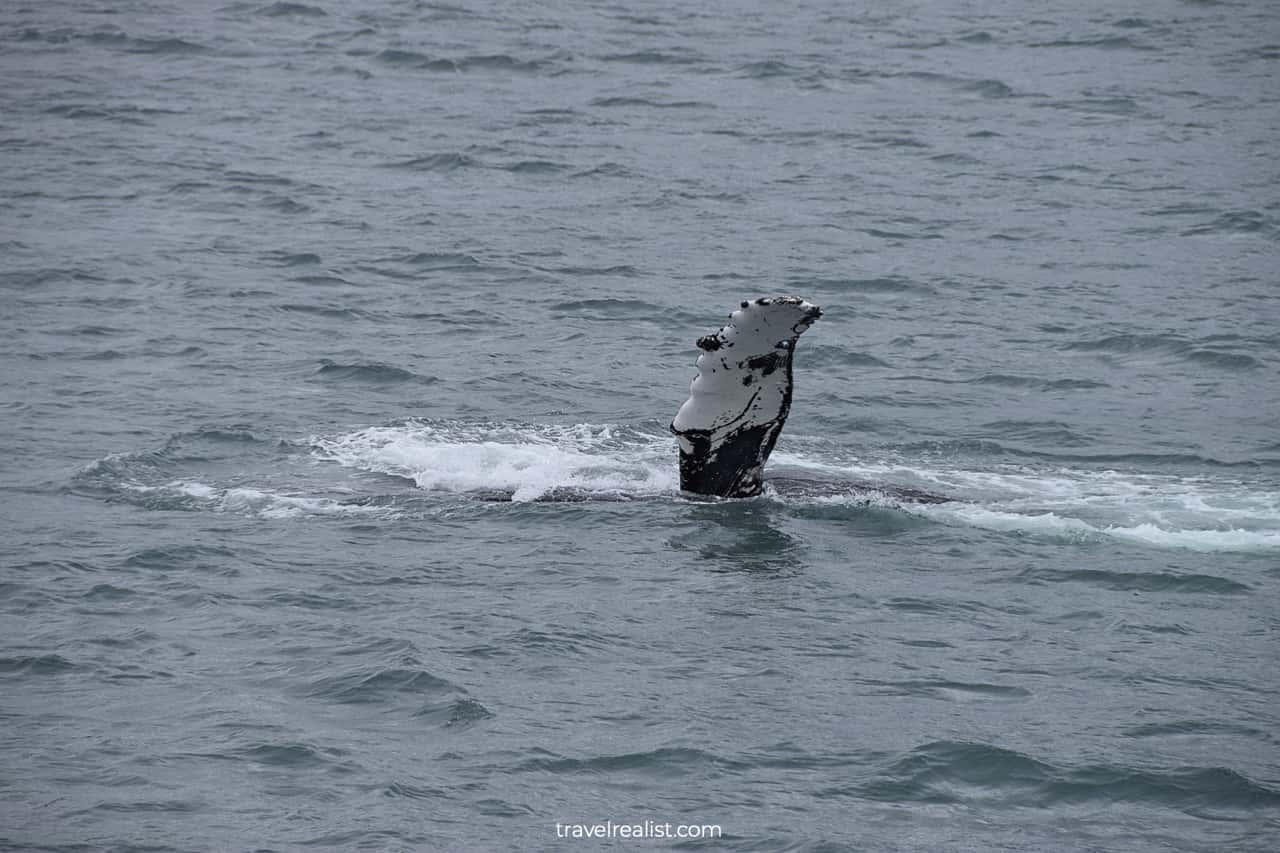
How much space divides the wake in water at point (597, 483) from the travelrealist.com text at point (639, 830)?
5.13 metres

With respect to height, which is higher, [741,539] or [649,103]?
[649,103]

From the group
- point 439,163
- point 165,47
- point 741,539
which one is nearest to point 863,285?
point 439,163

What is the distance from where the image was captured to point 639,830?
31.0 feet

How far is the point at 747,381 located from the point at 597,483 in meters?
1.86

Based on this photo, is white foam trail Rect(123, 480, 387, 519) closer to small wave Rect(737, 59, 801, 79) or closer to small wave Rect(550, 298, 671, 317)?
small wave Rect(550, 298, 671, 317)

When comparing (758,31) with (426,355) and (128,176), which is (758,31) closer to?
(128,176)

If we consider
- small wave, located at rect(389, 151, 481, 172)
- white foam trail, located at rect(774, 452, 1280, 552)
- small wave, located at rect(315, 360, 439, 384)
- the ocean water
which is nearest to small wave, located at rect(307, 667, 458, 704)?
the ocean water

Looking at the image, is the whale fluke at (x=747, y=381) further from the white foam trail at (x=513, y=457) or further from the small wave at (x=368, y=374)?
the small wave at (x=368, y=374)

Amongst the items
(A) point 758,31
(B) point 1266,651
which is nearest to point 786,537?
(B) point 1266,651

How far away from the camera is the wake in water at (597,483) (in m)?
14.2

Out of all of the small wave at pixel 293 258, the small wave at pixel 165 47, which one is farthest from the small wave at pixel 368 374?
the small wave at pixel 165 47

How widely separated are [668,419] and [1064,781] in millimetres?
7802

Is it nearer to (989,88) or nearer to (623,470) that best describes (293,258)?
(623,470)

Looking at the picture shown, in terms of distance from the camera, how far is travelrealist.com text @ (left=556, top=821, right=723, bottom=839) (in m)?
9.38
